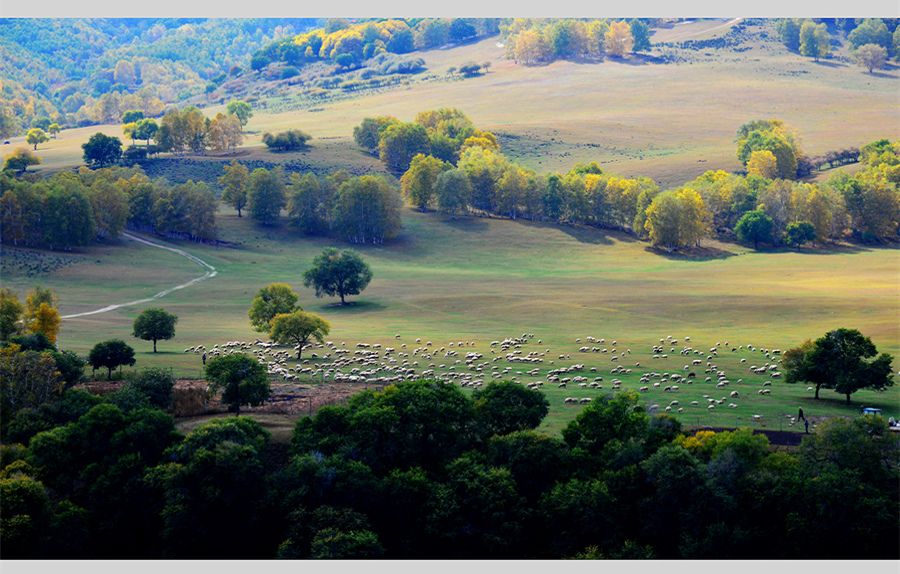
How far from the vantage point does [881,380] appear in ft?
192

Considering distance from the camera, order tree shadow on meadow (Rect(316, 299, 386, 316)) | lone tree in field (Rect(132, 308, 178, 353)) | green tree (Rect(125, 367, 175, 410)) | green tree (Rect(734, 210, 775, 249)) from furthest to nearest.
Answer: green tree (Rect(734, 210, 775, 249))
tree shadow on meadow (Rect(316, 299, 386, 316))
lone tree in field (Rect(132, 308, 178, 353))
green tree (Rect(125, 367, 175, 410))

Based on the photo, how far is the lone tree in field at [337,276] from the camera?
104 m

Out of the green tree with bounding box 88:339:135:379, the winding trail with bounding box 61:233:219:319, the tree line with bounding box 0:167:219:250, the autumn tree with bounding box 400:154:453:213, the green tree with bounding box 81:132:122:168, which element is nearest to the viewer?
the green tree with bounding box 88:339:135:379

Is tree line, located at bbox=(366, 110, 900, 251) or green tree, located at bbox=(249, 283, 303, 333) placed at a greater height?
tree line, located at bbox=(366, 110, 900, 251)

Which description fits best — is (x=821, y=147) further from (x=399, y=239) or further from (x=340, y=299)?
(x=340, y=299)

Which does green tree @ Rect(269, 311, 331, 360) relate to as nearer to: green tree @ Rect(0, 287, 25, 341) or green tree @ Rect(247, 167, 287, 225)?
green tree @ Rect(0, 287, 25, 341)

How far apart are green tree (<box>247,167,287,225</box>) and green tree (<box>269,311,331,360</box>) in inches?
2986

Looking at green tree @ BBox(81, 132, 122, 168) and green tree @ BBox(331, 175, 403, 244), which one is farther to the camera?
green tree @ BBox(81, 132, 122, 168)

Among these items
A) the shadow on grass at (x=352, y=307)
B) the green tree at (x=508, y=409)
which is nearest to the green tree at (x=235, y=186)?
the shadow on grass at (x=352, y=307)

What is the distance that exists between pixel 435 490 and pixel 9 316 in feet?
162

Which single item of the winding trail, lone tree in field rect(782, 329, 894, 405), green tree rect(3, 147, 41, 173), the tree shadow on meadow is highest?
green tree rect(3, 147, 41, 173)

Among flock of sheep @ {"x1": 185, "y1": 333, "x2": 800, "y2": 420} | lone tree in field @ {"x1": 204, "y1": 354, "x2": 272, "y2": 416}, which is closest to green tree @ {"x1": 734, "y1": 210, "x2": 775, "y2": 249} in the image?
flock of sheep @ {"x1": 185, "y1": 333, "x2": 800, "y2": 420}

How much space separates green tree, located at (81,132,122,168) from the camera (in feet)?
568

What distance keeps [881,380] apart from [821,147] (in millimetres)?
154341
